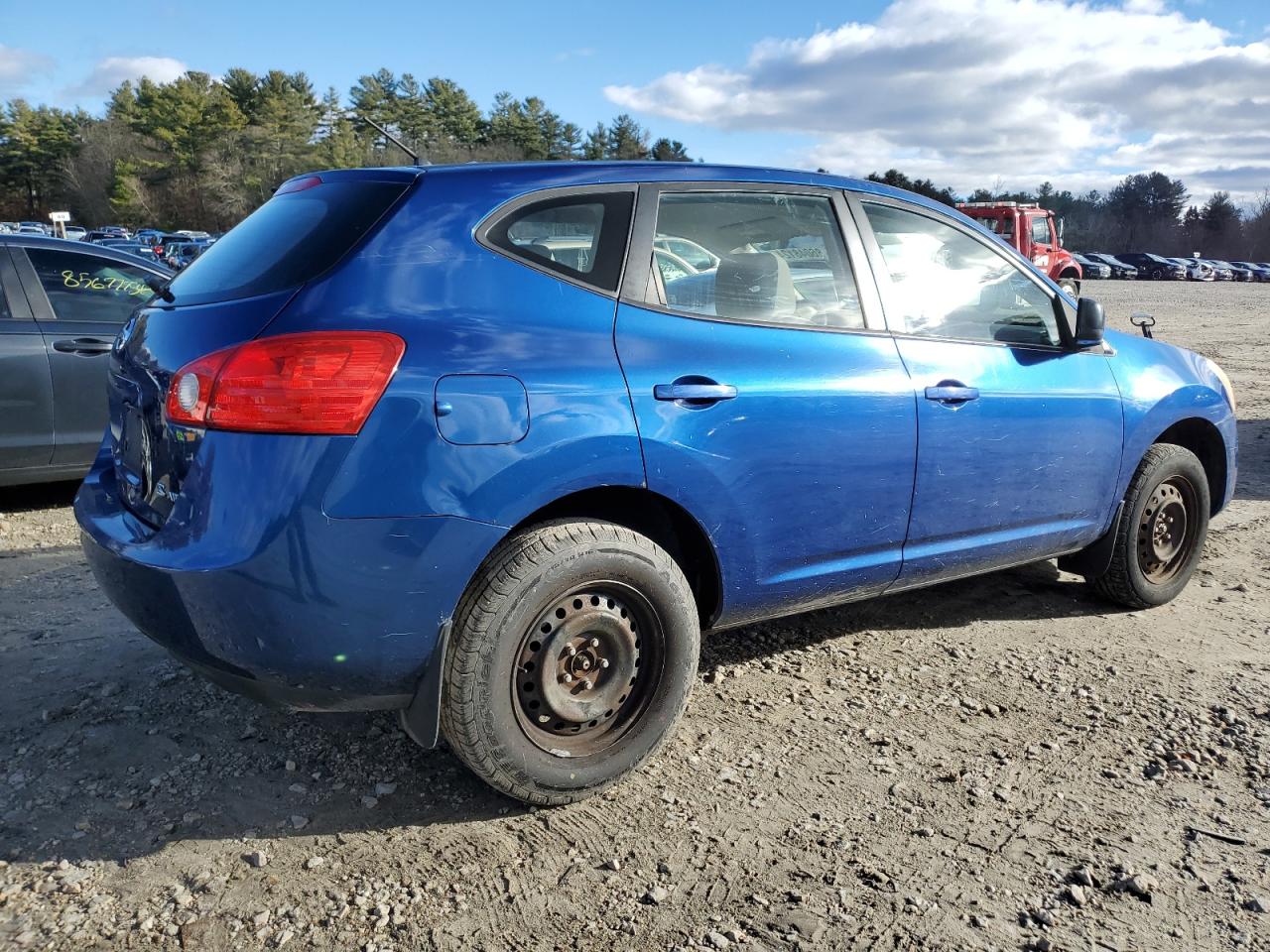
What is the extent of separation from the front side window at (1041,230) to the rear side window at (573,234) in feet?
65.4

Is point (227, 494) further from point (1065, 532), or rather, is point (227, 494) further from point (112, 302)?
point (112, 302)

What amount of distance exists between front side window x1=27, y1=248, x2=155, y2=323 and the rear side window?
13.6 feet

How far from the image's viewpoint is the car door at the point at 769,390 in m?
2.82

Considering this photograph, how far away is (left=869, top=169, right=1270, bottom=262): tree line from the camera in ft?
334

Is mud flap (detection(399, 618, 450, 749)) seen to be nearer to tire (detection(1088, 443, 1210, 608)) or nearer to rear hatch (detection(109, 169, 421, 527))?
rear hatch (detection(109, 169, 421, 527))

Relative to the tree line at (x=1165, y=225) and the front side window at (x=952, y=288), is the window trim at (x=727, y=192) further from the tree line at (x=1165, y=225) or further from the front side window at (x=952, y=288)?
the tree line at (x=1165, y=225)

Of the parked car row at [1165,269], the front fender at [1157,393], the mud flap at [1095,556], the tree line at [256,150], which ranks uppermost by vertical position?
the tree line at [256,150]

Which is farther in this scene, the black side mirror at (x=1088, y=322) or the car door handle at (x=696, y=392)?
the black side mirror at (x=1088, y=322)

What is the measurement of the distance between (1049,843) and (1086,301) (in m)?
2.19

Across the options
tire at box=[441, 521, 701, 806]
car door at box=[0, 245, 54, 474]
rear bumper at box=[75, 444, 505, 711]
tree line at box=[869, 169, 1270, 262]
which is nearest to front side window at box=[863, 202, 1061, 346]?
tire at box=[441, 521, 701, 806]

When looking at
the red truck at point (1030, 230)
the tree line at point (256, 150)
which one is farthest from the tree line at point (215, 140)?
the red truck at point (1030, 230)

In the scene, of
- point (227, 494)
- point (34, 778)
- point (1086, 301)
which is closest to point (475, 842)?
point (227, 494)

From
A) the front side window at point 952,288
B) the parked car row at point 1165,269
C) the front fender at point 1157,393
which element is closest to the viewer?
the front side window at point 952,288

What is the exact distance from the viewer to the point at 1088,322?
3.91m
